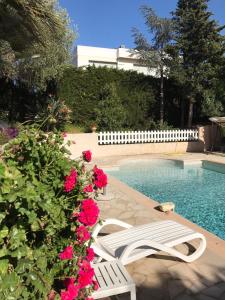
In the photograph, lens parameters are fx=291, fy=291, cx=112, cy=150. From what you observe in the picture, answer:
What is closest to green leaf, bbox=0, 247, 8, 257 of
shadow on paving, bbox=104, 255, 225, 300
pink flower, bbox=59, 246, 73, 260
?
pink flower, bbox=59, 246, 73, 260

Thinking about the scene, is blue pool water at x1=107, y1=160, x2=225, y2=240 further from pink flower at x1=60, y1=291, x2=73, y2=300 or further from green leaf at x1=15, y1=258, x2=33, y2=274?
green leaf at x1=15, y1=258, x2=33, y2=274

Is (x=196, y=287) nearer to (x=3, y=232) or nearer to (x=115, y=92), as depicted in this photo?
(x=3, y=232)

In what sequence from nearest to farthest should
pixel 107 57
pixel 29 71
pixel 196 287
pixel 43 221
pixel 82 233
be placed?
1. pixel 43 221
2. pixel 82 233
3. pixel 196 287
4. pixel 29 71
5. pixel 107 57

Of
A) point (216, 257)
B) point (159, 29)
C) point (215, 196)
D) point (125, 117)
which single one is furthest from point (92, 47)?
point (216, 257)

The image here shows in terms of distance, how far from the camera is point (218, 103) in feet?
48.6

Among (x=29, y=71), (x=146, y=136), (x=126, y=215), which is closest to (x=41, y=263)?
(x=126, y=215)

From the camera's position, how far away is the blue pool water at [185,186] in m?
6.62

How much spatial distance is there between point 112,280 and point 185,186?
22.8 ft

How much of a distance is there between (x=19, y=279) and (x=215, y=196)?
7.49 metres

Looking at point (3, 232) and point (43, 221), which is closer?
point (3, 232)

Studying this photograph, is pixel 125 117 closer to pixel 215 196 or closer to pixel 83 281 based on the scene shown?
pixel 215 196

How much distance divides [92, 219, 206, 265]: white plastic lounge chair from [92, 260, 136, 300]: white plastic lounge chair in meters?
0.25

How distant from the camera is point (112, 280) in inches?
107

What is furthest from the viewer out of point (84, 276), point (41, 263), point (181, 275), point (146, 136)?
point (146, 136)
